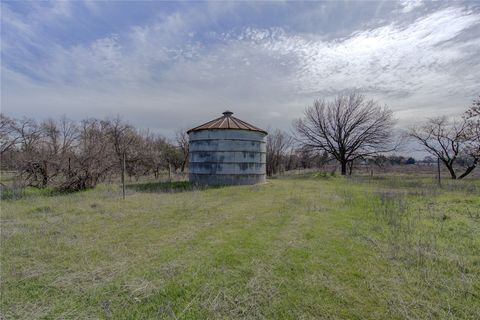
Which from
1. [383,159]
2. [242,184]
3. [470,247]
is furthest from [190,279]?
[383,159]

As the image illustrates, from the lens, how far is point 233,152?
14742 millimetres

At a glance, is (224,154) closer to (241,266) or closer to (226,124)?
(226,124)

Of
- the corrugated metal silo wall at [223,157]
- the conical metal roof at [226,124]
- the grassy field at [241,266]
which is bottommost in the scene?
the grassy field at [241,266]

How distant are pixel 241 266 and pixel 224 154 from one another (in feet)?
→ 36.9

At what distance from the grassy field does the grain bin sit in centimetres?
788

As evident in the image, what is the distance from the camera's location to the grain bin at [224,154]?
14.7 metres

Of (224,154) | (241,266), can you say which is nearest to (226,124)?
(224,154)

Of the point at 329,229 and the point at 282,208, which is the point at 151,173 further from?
the point at 329,229

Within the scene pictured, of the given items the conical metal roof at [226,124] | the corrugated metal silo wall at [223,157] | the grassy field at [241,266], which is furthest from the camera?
the conical metal roof at [226,124]

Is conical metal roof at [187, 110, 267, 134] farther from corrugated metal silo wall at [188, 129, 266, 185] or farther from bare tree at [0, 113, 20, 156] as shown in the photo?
bare tree at [0, 113, 20, 156]

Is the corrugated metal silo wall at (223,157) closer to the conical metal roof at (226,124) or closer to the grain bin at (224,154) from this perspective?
the grain bin at (224,154)

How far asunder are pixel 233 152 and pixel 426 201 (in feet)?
31.6

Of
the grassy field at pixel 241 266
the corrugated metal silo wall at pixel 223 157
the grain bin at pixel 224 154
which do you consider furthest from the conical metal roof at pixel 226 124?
the grassy field at pixel 241 266

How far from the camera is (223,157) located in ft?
48.1
